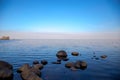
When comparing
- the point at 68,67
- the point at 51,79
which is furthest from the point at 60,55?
the point at 51,79

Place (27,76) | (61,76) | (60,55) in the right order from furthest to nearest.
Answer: (60,55) < (61,76) < (27,76)

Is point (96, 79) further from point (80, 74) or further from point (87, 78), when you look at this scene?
point (80, 74)

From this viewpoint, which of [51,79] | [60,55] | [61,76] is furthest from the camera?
[60,55]

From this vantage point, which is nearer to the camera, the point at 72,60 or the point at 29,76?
the point at 29,76

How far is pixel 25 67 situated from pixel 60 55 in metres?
24.9

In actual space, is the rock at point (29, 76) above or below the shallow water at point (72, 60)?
above

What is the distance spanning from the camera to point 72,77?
26.5 metres

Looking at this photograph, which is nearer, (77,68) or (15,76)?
(15,76)

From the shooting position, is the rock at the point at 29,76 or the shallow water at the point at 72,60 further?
the shallow water at the point at 72,60

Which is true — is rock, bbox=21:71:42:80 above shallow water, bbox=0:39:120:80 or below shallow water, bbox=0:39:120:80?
above

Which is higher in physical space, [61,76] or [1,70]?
[1,70]

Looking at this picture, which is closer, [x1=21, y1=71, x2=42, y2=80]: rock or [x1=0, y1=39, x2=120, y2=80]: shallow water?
[x1=21, y1=71, x2=42, y2=80]: rock

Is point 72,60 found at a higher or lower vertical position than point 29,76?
lower

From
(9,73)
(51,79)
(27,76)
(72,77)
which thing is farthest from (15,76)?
(72,77)
